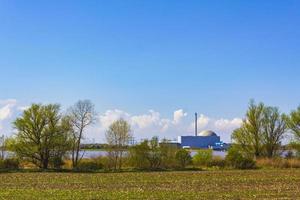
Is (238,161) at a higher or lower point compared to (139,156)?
lower

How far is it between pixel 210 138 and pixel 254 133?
299 feet

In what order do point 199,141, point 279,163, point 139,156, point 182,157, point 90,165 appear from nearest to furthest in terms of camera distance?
point 90,165, point 139,156, point 182,157, point 279,163, point 199,141

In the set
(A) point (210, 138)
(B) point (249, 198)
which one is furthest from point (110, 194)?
(A) point (210, 138)

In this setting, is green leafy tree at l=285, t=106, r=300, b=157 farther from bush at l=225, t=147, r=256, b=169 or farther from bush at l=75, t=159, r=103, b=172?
bush at l=75, t=159, r=103, b=172

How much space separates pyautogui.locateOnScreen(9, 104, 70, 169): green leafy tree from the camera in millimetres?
65250

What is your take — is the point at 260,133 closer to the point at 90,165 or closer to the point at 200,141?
the point at 90,165

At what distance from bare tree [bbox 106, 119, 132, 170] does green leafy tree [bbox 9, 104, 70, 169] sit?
256 inches

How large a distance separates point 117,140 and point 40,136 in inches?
442

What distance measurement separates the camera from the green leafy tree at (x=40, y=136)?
214 ft

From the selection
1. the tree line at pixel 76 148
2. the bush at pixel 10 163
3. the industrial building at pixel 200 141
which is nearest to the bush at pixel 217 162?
the tree line at pixel 76 148

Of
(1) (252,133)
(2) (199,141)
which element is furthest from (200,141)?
(1) (252,133)

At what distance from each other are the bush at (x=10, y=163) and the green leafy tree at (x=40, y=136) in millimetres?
1030

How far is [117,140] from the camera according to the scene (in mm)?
72250

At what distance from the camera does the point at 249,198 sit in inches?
1070
